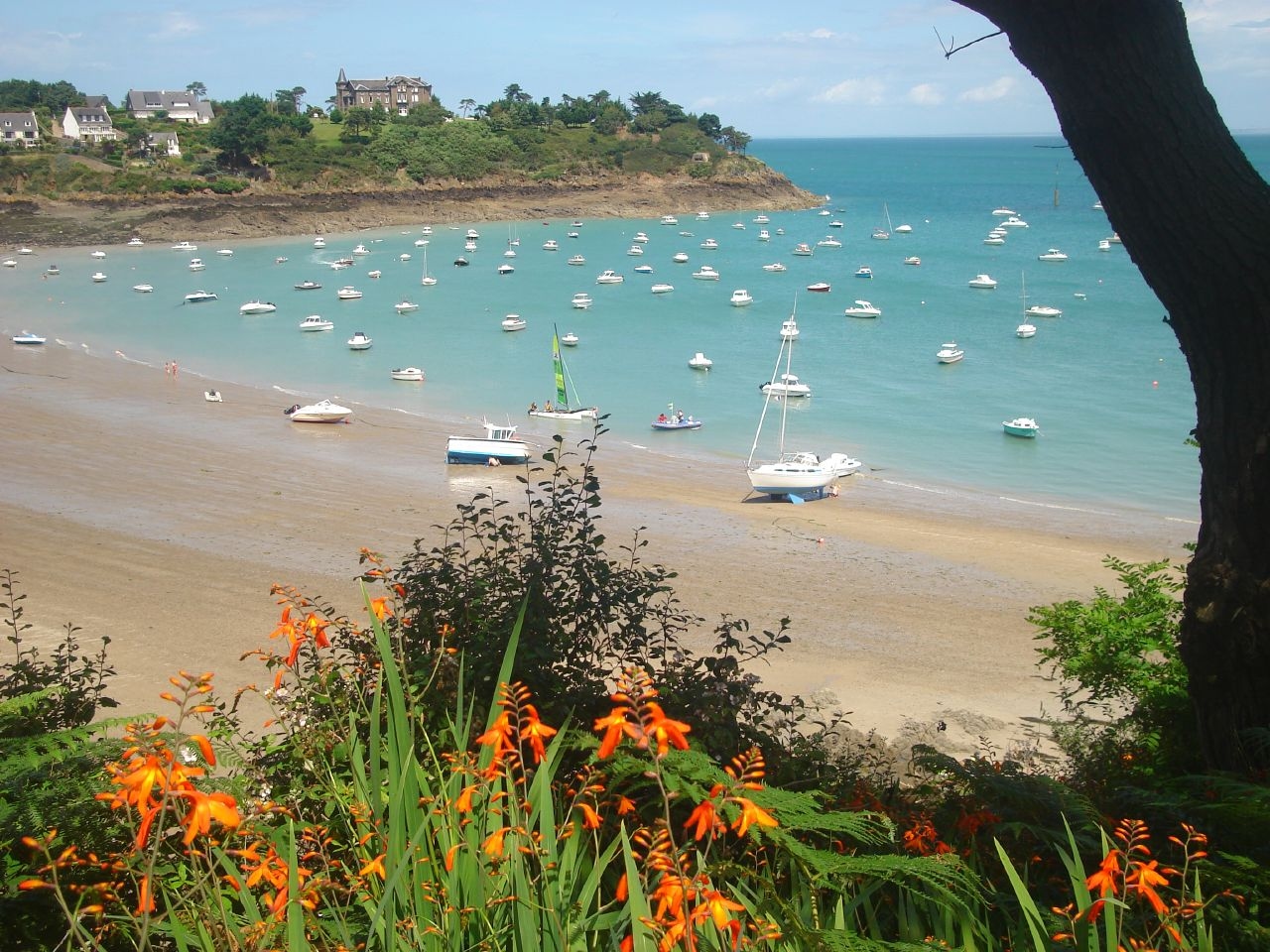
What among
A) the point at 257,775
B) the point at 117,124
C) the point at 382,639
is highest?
the point at 117,124

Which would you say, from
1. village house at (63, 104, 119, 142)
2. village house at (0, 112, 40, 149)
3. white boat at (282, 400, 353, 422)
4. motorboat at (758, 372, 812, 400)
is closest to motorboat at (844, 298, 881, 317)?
motorboat at (758, 372, 812, 400)

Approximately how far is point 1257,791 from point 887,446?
25719mm

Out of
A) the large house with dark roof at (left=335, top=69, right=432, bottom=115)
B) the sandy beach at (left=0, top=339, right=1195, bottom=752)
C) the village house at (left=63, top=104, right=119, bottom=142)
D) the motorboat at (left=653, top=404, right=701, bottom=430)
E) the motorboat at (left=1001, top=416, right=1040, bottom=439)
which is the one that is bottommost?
the sandy beach at (left=0, top=339, right=1195, bottom=752)

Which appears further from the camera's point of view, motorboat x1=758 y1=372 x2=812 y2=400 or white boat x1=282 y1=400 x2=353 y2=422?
motorboat x1=758 y1=372 x2=812 y2=400

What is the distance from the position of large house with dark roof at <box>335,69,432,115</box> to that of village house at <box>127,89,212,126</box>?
17.9 m

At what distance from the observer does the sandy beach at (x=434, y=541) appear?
38.6 feet

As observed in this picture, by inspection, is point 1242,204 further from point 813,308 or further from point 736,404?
point 813,308

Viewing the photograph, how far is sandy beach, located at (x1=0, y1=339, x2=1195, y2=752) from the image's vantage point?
11773 mm

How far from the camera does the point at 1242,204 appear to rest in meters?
3.49

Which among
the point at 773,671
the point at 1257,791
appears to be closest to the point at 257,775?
the point at 1257,791

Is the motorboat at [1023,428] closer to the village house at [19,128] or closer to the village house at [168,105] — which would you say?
the village house at [19,128]

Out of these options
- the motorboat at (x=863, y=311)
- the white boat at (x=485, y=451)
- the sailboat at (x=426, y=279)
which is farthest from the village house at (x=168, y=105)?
the white boat at (x=485, y=451)

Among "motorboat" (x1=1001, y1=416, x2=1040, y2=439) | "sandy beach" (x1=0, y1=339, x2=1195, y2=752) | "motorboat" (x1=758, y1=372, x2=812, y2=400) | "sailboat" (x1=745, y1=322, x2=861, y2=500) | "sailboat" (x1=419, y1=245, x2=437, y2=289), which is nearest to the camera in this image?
"sandy beach" (x1=0, y1=339, x2=1195, y2=752)

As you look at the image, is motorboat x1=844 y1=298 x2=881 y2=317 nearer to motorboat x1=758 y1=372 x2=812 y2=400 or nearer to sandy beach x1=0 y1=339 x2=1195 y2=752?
motorboat x1=758 y1=372 x2=812 y2=400
